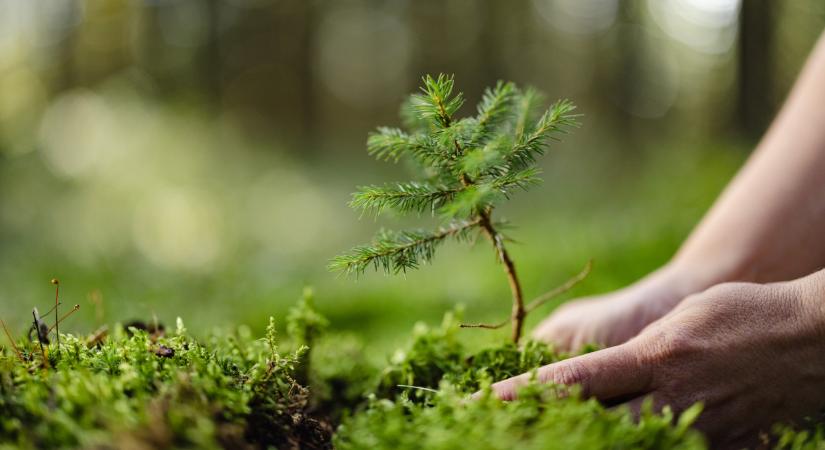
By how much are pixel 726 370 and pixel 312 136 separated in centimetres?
2303

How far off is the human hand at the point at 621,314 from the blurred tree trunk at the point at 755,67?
726cm

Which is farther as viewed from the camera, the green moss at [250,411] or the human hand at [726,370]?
the human hand at [726,370]

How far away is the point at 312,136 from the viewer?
2356cm

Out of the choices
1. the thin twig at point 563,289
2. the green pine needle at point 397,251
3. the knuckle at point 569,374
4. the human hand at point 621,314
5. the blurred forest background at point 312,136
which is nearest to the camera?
the knuckle at point 569,374

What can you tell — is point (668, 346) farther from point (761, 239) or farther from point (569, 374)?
point (761, 239)

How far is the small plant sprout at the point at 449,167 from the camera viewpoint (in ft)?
4.99

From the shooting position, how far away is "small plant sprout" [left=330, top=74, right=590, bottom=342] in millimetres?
1520

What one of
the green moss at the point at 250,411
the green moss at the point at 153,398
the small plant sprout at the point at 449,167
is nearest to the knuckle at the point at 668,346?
the green moss at the point at 250,411

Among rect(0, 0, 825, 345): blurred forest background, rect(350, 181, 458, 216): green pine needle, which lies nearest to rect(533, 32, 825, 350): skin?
rect(0, 0, 825, 345): blurred forest background

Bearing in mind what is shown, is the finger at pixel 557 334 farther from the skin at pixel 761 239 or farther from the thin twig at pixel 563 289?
the thin twig at pixel 563 289

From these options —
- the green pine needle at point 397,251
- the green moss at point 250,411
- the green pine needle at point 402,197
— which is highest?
the green pine needle at point 402,197

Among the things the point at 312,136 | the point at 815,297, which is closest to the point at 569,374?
the point at 815,297

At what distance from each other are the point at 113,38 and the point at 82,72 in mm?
1469

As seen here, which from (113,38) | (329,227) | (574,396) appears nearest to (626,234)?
(574,396)
